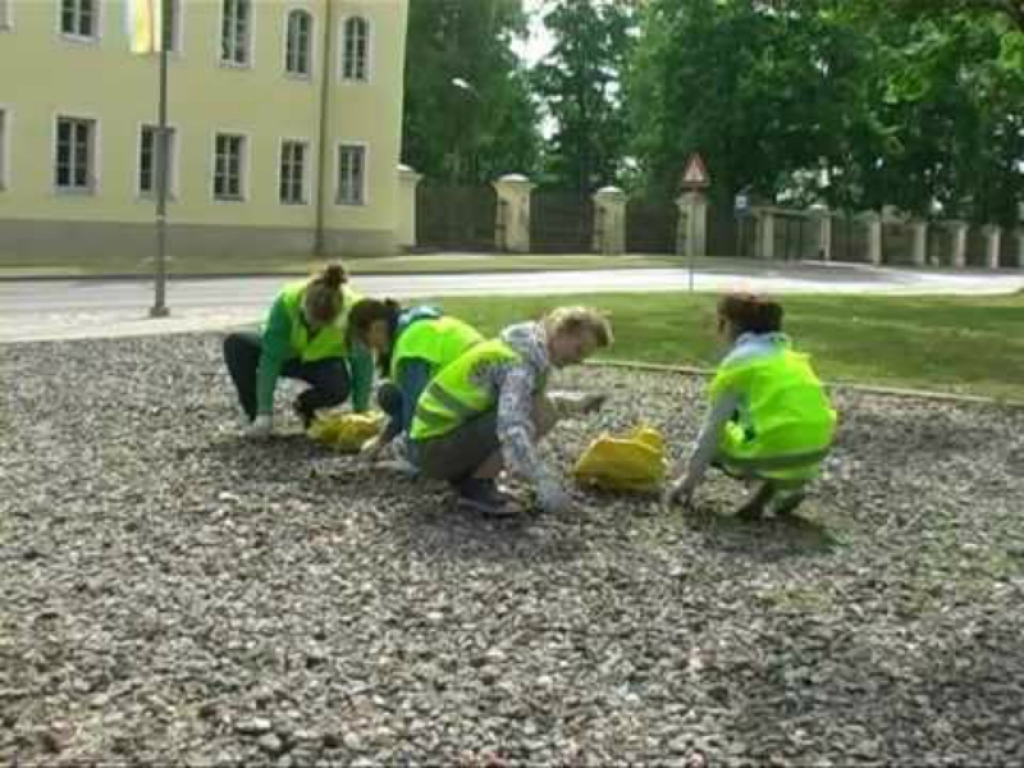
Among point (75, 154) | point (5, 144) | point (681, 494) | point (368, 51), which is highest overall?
point (368, 51)

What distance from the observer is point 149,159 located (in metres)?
45.8

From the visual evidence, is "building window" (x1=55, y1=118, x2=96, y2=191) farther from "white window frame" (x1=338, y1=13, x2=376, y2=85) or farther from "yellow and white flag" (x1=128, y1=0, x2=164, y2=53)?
"yellow and white flag" (x1=128, y1=0, x2=164, y2=53)

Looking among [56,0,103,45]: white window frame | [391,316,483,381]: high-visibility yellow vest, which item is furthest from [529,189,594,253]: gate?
[391,316,483,381]: high-visibility yellow vest

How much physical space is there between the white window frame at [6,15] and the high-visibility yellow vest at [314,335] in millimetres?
33891

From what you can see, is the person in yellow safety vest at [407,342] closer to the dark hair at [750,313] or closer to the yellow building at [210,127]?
the dark hair at [750,313]

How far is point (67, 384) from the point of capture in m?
13.3

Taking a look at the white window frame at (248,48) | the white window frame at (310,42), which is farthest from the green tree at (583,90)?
the white window frame at (248,48)

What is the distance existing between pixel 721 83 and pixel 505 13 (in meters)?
9.70

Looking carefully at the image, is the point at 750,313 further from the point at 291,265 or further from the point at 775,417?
the point at 291,265

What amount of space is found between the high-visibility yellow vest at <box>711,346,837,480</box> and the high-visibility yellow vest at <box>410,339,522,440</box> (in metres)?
1.16

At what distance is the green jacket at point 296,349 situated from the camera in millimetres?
9984

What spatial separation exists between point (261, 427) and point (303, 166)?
4021 centimetres

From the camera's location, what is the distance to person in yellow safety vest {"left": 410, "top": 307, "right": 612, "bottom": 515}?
7.72 metres

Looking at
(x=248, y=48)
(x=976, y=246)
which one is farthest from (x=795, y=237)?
(x=248, y=48)
